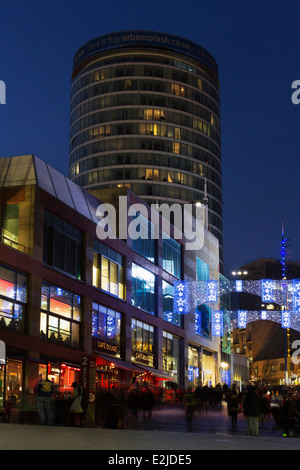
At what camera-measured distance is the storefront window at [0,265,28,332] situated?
36.7 meters

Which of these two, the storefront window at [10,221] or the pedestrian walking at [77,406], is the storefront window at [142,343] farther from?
the pedestrian walking at [77,406]

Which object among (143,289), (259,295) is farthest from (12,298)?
(143,289)

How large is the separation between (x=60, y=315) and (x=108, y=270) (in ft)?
29.6

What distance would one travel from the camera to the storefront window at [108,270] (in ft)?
161

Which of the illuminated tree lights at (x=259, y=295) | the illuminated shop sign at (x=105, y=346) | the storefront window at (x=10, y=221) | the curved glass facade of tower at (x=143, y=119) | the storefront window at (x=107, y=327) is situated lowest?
the illuminated shop sign at (x=105, y=346)

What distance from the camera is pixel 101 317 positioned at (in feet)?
162

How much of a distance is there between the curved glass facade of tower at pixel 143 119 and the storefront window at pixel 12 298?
8464 centimetres

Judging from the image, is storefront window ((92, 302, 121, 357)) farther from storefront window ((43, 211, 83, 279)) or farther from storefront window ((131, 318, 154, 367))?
storefront window ((43, 211, 83, 279))

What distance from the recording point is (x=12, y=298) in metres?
37.4

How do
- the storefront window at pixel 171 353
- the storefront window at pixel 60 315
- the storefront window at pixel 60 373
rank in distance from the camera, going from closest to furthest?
the storefront window at pixel 60 373, the storefront window at pixel 60 315, the storefront window at pixel 171 353

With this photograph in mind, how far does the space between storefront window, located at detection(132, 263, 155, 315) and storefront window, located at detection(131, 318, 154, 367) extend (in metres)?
1.51

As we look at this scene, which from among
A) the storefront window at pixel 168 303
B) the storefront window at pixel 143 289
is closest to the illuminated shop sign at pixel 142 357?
the storefront window at pixel 143 289

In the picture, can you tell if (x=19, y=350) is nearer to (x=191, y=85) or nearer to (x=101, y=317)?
(x=101, y=317)

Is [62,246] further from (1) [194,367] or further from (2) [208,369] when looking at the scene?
(2) [208,369]
